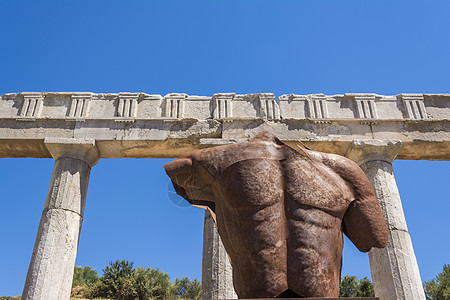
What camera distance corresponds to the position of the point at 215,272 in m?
8.47

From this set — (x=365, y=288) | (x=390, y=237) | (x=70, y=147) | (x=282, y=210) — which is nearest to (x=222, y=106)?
(x=70, y=147)

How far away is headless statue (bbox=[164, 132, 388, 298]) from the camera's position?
8.50 feet

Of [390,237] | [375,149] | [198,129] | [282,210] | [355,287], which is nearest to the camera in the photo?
[282,210]

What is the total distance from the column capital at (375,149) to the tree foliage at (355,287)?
13.5 m

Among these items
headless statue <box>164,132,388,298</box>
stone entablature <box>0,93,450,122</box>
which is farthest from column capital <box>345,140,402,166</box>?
headless statue <box>164,132,388,298</box>

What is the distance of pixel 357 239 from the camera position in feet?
9.56

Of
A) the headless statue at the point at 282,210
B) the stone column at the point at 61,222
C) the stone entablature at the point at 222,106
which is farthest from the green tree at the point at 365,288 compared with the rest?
the headless statue at the point at 282,210

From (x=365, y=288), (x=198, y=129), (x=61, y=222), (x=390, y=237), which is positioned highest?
(x=198, y=129)

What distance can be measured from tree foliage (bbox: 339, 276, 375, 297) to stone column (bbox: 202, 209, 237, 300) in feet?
50.6

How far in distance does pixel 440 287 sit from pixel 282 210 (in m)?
20.6

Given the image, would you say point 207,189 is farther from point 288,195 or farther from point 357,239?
point 357,239

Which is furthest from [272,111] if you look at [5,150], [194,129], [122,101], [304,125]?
[5,150]

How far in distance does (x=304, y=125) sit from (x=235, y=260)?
8.28 metres

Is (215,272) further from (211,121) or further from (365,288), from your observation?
(365,288)
